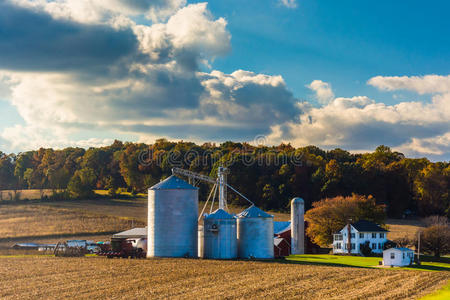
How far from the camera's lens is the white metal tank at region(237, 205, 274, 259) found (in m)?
64.4

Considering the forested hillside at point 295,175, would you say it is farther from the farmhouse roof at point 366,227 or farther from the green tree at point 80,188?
the farmhouse roof at point 366,227

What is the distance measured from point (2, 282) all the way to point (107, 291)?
9217 mm

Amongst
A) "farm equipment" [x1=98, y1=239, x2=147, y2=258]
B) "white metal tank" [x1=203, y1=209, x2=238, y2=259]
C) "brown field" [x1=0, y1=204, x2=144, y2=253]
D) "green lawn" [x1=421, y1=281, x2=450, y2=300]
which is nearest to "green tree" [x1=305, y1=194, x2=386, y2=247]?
"white metal tank" [x1=203, y1=209, x2=238, y2=259]

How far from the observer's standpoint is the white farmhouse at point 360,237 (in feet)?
263

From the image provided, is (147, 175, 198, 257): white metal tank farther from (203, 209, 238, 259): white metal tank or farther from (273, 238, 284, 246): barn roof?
(273, 238, 284, 246): barn roof

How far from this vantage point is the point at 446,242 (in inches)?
2977

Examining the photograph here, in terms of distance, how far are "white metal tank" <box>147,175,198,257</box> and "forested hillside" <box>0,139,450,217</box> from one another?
6013 centimetres

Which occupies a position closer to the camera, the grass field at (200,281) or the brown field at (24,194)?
the grass field at (200,281)

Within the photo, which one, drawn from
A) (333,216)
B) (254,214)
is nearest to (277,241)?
(254,214)

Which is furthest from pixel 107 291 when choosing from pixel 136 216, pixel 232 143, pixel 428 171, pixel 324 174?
pixel 232 143

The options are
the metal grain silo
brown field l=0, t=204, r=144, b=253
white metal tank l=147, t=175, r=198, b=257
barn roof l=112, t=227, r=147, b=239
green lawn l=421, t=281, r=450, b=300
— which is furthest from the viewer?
brown field l=0, t=204, r=144, b=253

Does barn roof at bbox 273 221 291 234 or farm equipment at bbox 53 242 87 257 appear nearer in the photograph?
farm equipment at bbox 53 242 87 257

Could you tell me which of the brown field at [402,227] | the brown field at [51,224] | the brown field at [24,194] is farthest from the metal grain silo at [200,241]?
the brown field at [24,194]

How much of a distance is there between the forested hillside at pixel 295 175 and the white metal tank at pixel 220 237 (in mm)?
60680
